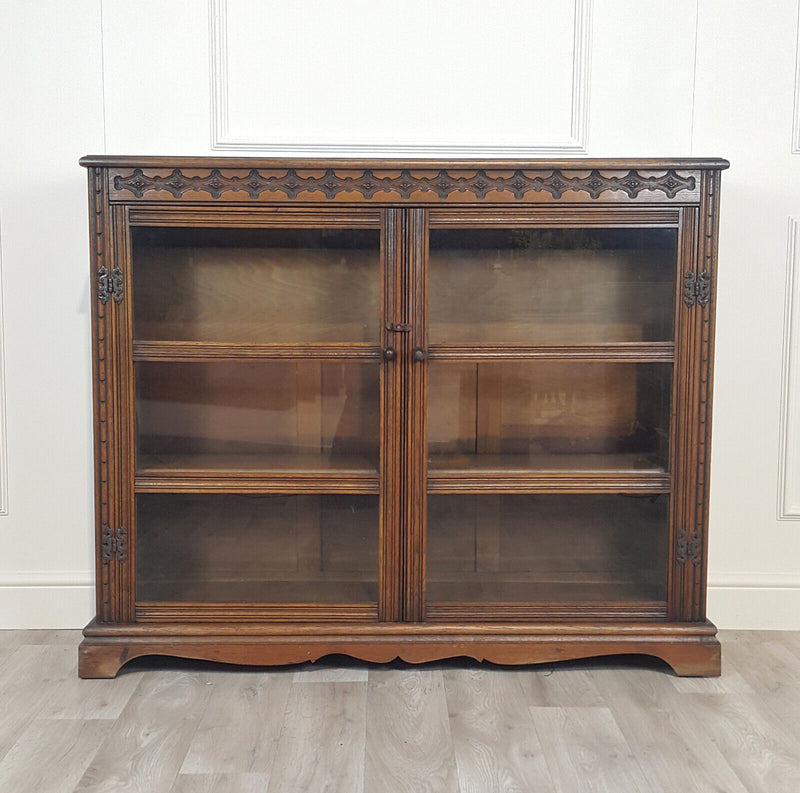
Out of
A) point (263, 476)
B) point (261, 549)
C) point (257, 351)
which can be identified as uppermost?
point (257, 351)

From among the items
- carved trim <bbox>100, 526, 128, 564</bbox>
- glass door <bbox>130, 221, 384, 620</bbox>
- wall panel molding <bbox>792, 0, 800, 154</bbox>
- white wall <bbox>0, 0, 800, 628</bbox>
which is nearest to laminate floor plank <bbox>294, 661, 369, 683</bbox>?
glass door <bbox>130, 221, 384, 620</bbox>

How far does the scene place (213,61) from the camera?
6.64 ft

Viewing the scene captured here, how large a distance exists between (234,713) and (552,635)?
2.10ft

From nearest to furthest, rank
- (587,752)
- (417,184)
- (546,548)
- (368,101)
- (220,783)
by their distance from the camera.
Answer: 1. (220,783)
2. (587,752)
3. (417,184)
4. (546,548)
5. (368,101)

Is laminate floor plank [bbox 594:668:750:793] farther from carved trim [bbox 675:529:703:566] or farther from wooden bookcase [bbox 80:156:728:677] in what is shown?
carved trim [bbox 675:529:703:566]

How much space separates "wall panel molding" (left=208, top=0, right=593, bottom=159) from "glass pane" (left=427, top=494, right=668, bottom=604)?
0.79 m

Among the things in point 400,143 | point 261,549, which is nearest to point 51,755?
point 261,549

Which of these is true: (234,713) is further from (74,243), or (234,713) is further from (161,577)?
(74,243)

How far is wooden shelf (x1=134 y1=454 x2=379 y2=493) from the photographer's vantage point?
71.6 inches

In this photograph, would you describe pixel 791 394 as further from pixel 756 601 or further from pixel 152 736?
pixel 152 736

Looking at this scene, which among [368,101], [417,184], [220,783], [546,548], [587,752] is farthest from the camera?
[368,101]

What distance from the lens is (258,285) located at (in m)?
1.83

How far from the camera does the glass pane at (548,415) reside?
182 cm

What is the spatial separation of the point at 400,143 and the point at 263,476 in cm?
81
